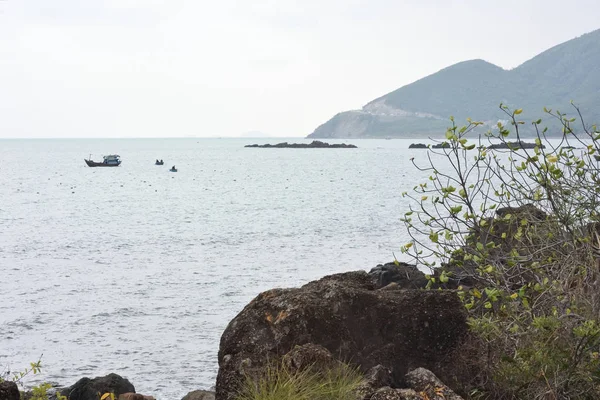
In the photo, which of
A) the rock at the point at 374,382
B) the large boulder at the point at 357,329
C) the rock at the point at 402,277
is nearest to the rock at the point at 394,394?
the rock at the point at 374,382

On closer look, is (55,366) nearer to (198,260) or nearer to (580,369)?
(580,369)

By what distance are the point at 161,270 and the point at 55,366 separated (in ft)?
36.2

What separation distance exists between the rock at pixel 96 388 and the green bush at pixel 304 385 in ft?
18.8

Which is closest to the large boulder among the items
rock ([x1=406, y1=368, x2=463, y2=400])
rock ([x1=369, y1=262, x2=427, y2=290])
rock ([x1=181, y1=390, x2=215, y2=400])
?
rock ([x1=406, y1=368, x2=463, y2=400])

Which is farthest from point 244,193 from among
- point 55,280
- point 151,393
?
point 151,393

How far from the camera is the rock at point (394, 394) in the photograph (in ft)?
18.9

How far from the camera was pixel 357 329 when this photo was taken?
718 centimetres

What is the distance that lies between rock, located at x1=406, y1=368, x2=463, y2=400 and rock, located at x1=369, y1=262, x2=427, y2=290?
840cm

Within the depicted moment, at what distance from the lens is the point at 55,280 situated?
23719 mm

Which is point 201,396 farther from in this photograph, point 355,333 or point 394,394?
point 394,394

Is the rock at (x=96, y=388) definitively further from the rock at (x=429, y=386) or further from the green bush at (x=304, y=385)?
the rock at (x=429, y=386)

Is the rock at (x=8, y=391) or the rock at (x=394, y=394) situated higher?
the rock at (x=394, y=394)

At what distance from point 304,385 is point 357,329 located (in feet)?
4.75

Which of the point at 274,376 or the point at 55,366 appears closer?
the point at 274,376
